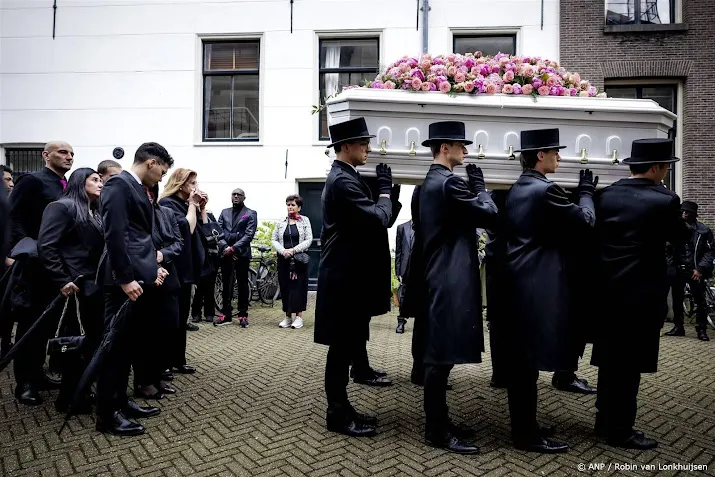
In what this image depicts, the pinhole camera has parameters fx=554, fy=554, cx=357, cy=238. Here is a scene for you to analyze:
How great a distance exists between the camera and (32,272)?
430cm

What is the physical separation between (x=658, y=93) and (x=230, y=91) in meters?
9.17

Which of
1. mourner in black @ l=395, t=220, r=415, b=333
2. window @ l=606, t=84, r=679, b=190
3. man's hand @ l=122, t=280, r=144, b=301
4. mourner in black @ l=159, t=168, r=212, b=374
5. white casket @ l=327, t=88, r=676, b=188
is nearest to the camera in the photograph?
man's hand @ l=122, t=280, r=144, b=301

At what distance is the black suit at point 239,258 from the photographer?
8273 mm

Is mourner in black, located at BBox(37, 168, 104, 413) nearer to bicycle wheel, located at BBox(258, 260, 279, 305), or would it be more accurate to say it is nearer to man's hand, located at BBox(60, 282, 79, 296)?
man's hand, located at BBox(60, 282, 79, 296)

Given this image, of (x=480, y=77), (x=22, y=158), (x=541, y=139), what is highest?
(x=22, y=158)

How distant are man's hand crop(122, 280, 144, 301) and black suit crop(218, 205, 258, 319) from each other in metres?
4.63

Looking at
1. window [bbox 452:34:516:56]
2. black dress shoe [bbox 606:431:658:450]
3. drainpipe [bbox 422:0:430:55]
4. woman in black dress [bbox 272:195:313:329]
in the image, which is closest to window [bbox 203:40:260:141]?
drainpipe [bbox 422:0:430:55]

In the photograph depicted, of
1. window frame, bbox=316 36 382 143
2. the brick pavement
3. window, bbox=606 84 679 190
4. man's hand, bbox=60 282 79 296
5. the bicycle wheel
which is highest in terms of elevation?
window frame, bbox=316 36 382 143

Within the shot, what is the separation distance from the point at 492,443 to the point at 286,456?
131 cm

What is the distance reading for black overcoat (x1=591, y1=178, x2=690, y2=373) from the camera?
11.3 ft

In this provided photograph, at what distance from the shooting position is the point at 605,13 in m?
11.5

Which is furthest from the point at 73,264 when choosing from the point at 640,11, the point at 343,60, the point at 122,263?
the point at 640,11

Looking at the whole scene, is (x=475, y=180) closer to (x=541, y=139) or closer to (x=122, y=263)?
(x=541, y=139)

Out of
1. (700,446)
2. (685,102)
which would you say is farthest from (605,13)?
(700,446)
